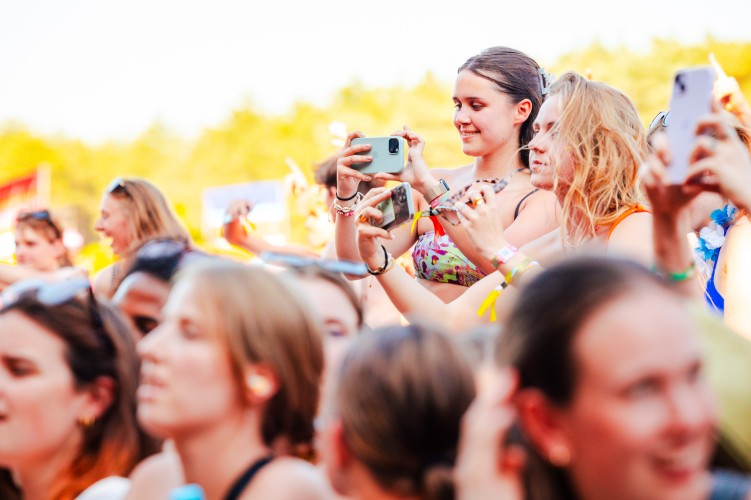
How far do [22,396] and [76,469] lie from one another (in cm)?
30

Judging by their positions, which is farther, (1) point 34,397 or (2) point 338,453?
(1) point 34,397

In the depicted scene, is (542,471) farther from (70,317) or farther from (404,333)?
(70,317)

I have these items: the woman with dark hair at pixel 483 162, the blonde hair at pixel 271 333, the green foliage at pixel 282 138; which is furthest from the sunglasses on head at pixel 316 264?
the green foliage at pixel 282 138

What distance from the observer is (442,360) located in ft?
6.06

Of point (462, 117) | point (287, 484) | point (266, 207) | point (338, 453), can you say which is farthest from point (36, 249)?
point (266, 207)

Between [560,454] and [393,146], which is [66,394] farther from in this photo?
[393,146]

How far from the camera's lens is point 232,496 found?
2.13 meters

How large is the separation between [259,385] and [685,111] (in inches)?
45.7

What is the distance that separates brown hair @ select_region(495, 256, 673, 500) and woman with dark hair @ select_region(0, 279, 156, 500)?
1336mm

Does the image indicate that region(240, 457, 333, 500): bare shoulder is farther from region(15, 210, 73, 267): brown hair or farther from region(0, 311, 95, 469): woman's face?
region(15, 210, 73, 267): brown hair

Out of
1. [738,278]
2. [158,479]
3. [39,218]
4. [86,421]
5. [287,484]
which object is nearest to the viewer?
[287,484]

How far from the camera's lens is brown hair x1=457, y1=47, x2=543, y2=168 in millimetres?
3996

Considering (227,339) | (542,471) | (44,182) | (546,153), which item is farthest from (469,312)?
(44,182)

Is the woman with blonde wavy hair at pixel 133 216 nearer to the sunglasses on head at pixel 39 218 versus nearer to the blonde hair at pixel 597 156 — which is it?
the sunglasses on head at pixel 39 218
